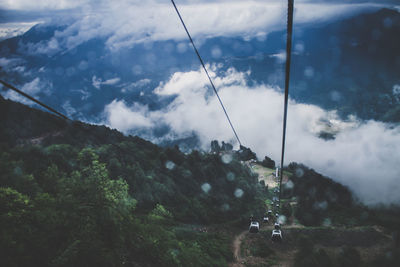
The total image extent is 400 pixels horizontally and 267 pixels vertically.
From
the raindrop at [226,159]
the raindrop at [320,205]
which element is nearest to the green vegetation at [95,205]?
the raindrop at [226,159]

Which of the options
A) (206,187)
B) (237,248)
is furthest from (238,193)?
(237,248)

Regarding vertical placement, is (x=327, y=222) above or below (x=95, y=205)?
above

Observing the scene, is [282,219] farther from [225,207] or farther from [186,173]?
[186,173]

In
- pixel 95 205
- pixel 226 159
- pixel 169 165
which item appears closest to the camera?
pixel 95 205

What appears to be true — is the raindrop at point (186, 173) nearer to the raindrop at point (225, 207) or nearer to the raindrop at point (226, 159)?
the raindrop at point (225, 207)

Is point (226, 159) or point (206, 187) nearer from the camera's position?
point (206, 187)

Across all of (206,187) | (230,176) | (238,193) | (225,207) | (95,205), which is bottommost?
(95,205)

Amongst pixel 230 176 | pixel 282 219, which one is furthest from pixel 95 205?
pixel 282 219

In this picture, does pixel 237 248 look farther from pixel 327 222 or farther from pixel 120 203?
pixel 327 222

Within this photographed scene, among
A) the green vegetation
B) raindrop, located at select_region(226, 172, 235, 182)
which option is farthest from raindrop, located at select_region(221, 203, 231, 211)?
raindrop, located at select_region(226, 172, 235, 182)

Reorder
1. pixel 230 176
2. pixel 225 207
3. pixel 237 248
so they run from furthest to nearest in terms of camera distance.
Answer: pixel 230 176 < pixel 225 207 < pixel 237 248

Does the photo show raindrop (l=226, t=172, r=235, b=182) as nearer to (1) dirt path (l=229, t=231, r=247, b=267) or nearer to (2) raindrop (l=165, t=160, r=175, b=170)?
(2) raindrop (l=165, t=160, r=175, b=170)
